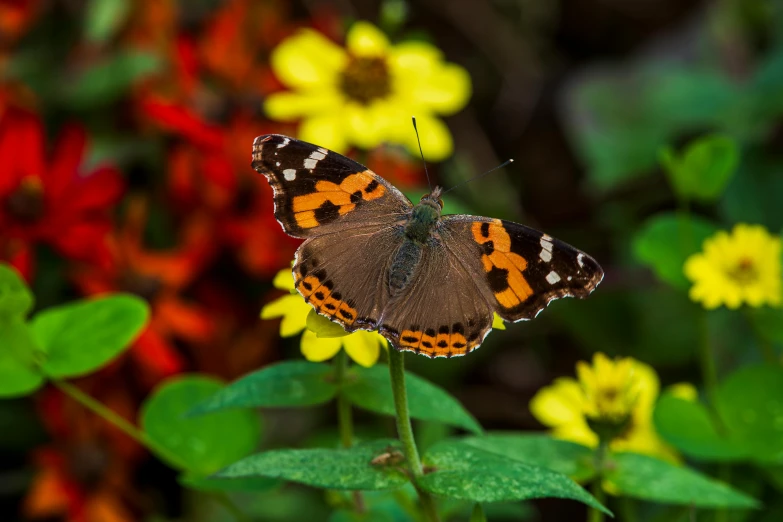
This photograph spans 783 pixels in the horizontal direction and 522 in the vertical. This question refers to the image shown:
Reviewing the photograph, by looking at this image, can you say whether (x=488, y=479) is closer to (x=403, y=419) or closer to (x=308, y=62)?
(x=403, y=419)

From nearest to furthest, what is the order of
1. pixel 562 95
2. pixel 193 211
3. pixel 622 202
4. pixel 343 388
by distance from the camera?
pixel 343 388 → pixel 193 211 → pixel 622 202 → pixel 562 95

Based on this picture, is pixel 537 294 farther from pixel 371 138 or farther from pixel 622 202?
pixel 622 202

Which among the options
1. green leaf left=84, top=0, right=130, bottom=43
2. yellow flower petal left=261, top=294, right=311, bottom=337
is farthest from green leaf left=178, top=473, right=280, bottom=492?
green leaf left=84, top=0, right=130, bottom=43

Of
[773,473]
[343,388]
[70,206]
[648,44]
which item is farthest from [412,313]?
[648,44]

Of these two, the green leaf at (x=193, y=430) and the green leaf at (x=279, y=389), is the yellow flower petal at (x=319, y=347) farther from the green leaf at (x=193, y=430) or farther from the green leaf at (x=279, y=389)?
the green leaf at (x=193, y=430)

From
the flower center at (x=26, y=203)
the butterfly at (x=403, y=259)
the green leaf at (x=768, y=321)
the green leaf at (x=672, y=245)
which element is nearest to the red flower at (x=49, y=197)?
the flower center at (x=26, y=203)

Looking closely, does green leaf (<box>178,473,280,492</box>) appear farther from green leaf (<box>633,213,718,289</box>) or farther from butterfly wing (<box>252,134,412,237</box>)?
green leaf (<box>633,213,718,289</box>)
